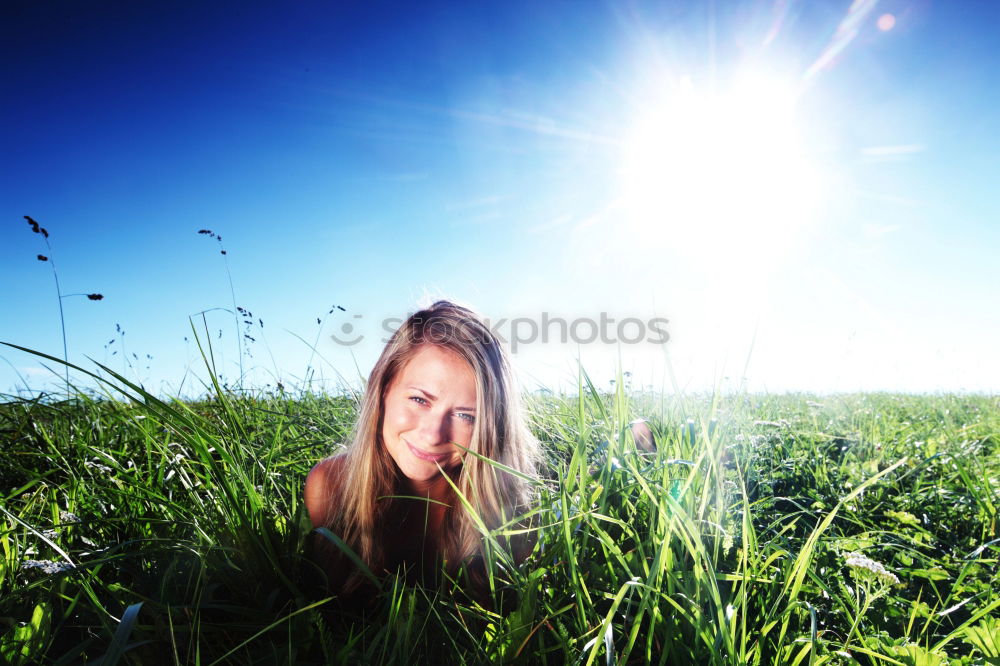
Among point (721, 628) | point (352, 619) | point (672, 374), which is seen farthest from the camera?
point (672, 374)

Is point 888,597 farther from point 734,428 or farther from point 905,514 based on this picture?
point 734,428

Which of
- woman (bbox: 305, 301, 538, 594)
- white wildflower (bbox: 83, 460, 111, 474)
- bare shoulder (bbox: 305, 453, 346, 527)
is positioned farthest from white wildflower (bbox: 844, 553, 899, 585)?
white wildflower (bbox: 83, 460, 111, 474)

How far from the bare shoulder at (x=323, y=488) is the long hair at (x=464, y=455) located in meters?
0.03

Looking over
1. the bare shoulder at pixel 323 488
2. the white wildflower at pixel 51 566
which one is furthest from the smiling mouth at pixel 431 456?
the white wildflower at pixel 51 566

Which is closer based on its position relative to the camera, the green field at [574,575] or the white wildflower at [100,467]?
the green field at [574,575]

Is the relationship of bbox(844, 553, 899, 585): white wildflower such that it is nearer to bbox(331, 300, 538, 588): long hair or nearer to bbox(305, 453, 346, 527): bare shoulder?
bbox(331, 300, 538, 588): long hair

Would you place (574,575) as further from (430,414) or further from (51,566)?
(51,566)

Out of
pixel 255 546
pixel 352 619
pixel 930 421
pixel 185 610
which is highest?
pixel 930 421

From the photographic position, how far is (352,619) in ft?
5.39

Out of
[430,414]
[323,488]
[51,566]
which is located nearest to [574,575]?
[430,414]

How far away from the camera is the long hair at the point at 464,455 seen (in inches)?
78.3

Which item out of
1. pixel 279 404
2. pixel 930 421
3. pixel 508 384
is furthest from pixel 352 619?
pixel 930 421

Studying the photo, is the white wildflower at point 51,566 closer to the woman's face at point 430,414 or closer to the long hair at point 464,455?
the long hair at point 464,455

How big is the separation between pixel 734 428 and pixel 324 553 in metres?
1.88
